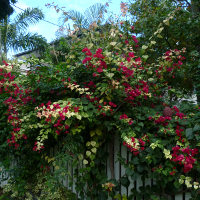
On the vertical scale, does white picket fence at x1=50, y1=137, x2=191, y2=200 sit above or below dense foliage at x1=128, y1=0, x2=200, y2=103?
below

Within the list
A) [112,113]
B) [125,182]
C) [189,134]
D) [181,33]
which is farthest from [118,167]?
[181,33]

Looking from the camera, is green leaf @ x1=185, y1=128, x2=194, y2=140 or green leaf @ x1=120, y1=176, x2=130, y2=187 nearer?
green leaf @ x1=185, y1=128, x2=194, y2=140

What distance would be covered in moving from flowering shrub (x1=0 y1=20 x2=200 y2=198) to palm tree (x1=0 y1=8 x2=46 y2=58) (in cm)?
899

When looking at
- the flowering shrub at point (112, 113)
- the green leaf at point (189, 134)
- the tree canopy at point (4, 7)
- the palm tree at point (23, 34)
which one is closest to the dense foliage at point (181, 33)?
the flowering shrub at point (112, 113)

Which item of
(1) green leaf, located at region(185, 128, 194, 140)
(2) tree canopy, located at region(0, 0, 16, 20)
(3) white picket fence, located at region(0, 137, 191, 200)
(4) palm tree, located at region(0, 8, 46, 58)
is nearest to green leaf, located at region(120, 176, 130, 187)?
(3) white picket fence, located at region(0, 137, 191, 200)

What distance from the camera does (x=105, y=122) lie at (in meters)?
2.19

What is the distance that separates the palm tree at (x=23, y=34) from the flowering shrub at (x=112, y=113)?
8.99 metres

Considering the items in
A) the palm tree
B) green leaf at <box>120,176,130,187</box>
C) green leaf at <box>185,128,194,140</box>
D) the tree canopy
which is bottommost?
green leaf at <box>120,176,130,187</box>

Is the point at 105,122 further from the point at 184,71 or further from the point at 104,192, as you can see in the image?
the point at 184,71

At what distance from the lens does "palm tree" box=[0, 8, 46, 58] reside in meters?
10.7

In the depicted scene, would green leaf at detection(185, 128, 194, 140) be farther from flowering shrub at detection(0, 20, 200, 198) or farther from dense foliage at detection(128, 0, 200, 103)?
dense foliage at detection(128, 0, 200, 103)

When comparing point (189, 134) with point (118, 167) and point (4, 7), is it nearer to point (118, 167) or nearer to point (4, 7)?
point (118, 167)

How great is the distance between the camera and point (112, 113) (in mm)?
2133

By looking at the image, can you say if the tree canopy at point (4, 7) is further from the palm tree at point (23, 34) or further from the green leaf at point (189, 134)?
the green leaf at point (189, 134)
